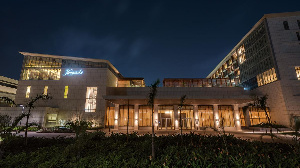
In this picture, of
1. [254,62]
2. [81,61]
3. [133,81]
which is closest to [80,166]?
[81,61]

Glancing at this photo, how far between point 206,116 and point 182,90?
8.26 meters

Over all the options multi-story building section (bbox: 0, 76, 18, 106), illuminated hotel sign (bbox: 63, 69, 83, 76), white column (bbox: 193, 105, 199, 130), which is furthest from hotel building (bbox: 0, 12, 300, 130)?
multi-story building section (bbox: 0, 76, 18, 106)

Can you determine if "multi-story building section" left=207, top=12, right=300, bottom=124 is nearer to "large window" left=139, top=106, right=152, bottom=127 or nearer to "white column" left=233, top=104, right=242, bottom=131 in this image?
"white column" left=233, top=104, right=242, bottom=131

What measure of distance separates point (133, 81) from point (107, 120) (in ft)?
59.5

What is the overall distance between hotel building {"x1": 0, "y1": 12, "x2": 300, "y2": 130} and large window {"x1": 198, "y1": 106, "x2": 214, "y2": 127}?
0.68ft

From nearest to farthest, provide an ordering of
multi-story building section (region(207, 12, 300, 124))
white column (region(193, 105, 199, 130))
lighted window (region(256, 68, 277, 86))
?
white column (region(193, 105, 199, 130)) → multi-story building section (region(207, 12, 300, 124)) → lighted window (region(256, 68, 277, 86))

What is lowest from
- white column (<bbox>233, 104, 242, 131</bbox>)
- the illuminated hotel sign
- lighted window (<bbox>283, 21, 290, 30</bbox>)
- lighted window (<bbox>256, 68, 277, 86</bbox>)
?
white column (<bbox>233, 104, 242, 131</bbox>)

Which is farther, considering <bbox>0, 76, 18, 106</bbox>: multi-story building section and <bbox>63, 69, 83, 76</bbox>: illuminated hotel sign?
<bbox>0, 76, 18, 106</bbox>: multi-story building section

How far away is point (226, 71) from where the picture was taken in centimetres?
6488

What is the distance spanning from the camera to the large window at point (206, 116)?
107 feet

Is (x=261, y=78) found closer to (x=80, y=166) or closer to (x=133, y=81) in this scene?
(x=133, y=81)

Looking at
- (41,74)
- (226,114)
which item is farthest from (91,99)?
(226,114)

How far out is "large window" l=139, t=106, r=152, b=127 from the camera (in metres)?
33.3

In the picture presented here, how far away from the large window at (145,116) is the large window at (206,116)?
11319mm
